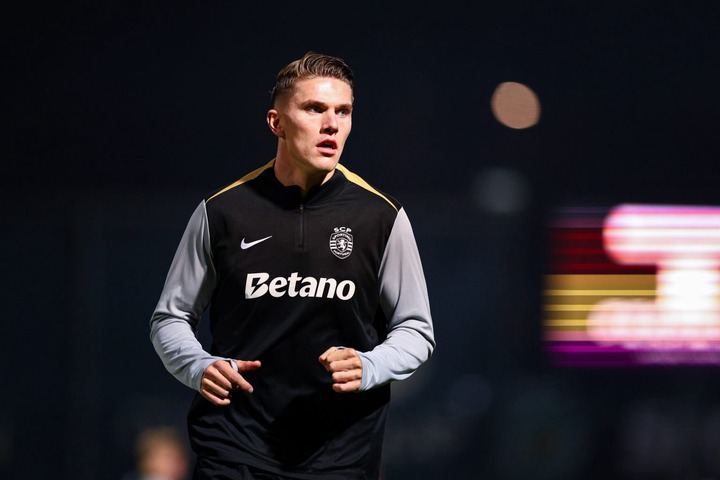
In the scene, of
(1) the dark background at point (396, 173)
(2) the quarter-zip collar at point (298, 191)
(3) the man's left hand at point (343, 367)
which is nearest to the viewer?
(3) the man's left hand at point (343, 367)

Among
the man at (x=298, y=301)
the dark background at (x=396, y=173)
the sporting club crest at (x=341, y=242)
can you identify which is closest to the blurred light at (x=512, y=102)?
the dark background at (x=396, y=173)

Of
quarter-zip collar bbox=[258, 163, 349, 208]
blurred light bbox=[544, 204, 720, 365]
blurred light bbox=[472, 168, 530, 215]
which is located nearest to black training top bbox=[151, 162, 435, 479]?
quarter-zip collar bbox=[258, 163, 349, 208]

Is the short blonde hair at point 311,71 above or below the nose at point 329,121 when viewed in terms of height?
above

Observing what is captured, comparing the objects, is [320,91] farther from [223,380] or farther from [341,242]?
[223,380]

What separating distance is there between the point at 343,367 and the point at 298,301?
27 centimetres

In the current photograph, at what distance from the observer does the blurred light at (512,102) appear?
21.0 feet

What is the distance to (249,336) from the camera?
8.55ft

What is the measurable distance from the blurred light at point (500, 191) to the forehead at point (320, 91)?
150 inches

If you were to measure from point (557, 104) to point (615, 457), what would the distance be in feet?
6.79

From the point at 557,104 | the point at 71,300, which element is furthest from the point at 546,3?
the point at 71,300

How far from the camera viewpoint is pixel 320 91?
2.62 metres

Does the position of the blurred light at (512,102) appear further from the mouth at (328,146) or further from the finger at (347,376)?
the finger at (347,376)

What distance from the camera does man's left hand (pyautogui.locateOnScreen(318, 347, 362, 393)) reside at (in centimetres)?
236

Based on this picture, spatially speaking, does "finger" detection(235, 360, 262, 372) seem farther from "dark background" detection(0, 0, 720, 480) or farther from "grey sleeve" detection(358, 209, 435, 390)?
"dark background" detection(0, 0, 720, 480)
